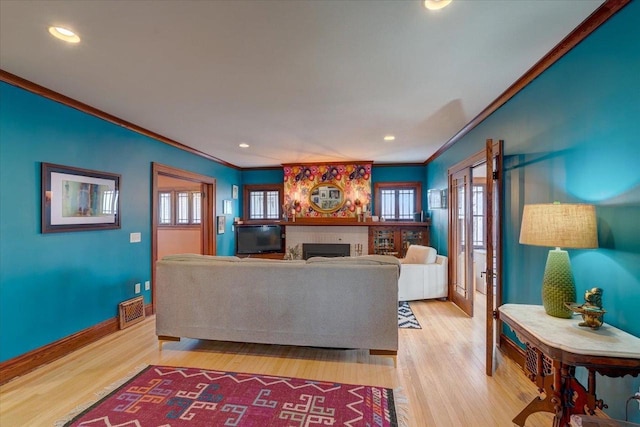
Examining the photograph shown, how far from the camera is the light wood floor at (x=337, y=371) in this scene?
206cm

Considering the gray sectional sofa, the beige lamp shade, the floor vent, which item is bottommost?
the floor vent

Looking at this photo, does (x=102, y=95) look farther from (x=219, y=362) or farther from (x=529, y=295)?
(x=529, y=295)

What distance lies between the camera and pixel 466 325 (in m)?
3.71

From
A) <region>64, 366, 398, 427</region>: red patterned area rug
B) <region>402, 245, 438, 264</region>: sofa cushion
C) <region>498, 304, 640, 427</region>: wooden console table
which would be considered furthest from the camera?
<region>402, 245, 438, 264</region>: sofa cushion

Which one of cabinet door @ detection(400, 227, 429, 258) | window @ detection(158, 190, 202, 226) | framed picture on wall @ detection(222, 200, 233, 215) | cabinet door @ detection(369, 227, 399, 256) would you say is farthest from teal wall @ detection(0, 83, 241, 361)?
cabinet door @ detection(400, 227, 429, 258)

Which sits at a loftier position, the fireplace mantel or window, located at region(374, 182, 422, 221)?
window, located at region(374, 182, 422, 221)

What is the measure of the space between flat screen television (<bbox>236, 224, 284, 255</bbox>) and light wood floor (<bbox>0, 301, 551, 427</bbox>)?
321 cm

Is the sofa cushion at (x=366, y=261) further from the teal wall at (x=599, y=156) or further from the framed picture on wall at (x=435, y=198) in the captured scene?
the framed picture on wall at (x=435, y=198)

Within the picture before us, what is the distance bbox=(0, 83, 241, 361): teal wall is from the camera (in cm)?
250

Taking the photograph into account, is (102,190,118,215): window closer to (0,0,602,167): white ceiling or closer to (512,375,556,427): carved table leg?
(0,0,602,167): white ceiling

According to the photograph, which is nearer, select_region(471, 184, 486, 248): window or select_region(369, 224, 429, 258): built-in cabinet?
select_region(471, 184, 486, 248): window

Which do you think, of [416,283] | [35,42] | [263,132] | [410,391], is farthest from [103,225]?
[416,283]

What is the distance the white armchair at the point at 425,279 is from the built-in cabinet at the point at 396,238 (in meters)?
1.41

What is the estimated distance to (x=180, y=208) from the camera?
22.9ft
